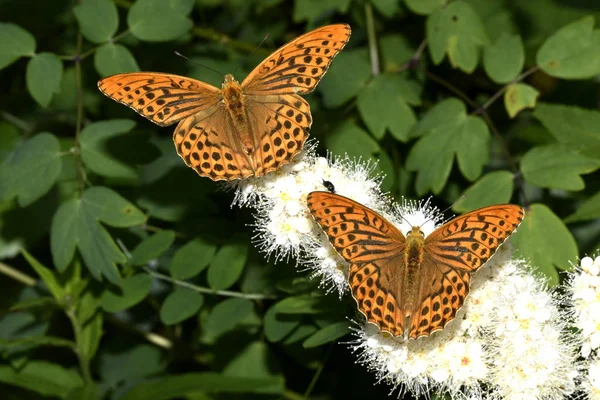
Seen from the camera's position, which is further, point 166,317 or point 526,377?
point 166,317

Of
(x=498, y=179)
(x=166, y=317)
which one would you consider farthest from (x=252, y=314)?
(x=498, y=179)

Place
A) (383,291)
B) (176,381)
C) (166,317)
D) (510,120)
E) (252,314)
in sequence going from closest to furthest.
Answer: (383,291) → (176,381) → (166,317) → (252,314) → (510,120)

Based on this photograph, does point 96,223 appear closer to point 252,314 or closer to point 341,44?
point 252,314

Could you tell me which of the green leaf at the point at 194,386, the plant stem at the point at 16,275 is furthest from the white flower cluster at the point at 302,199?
the plant stem at the point at 16,275

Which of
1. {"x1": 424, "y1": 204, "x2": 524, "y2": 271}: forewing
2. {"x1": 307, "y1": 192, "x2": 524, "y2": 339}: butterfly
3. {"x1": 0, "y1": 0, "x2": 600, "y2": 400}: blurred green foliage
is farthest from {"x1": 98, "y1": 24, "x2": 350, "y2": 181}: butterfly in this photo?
{"x1": 424, "y1": 204, "x2": 524, "y2": 271}: forewing

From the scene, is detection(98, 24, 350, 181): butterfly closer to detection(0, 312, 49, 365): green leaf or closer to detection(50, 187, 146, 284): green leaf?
detection(50, 187, 146, 284): green leaf

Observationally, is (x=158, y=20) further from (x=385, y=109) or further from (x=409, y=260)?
(x=409, y=260)

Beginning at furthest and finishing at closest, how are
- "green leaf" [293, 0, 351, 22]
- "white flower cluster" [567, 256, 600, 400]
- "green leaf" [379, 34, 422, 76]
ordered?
"green leaf" [379, 34, 422, 76] < "green leaf" [293, 0, 351, 22] < "white flower cluster" [567, 256, 600, 400]

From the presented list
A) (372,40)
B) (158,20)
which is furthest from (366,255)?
(372,40)
